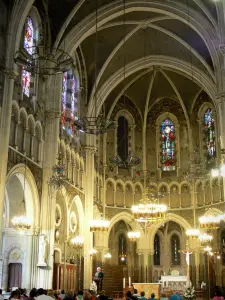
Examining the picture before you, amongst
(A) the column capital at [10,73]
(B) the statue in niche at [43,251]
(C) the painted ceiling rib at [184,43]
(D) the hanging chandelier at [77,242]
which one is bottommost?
(B) the statue in niche at [43,251]

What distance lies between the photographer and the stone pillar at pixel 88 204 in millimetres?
26391

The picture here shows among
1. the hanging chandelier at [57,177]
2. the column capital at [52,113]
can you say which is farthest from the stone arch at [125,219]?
the column capital at [52,113]

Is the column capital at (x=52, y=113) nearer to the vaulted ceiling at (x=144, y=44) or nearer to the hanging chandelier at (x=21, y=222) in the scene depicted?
the vaulted ceiling at (x=144, y=44)

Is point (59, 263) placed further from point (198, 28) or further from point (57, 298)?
point (198, 28)

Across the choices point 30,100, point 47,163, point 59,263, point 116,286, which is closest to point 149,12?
point 30,100

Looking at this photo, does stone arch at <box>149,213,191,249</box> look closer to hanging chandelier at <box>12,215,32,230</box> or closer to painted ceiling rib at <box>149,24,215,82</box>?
painted ceiling rib at <box>149,24,215,82</box>

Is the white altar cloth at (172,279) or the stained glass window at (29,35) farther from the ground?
the stained glass window at (29,35)

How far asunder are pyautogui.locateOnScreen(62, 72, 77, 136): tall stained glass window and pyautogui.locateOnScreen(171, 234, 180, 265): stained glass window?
A: 44.0 feet

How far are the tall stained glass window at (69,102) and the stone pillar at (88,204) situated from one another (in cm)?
243

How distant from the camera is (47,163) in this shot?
73.3ft

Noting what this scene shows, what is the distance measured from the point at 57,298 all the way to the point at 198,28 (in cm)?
1735

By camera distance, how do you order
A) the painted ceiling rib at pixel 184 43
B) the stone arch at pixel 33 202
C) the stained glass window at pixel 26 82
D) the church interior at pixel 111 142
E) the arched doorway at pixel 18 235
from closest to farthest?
the church interior at pixel 111 142, the arched doorway at pixel 18 235, the stone arch at pixel 33 202, the stained glass window at pixel 26 82, the painted ceiling rib at pixel 184 43

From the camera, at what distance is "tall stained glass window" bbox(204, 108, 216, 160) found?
32.0 m

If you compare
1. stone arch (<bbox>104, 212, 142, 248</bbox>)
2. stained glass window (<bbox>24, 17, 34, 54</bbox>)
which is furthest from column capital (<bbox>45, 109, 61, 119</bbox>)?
stone arch (<bbox>104, 212, 142, 248</bbox>)
